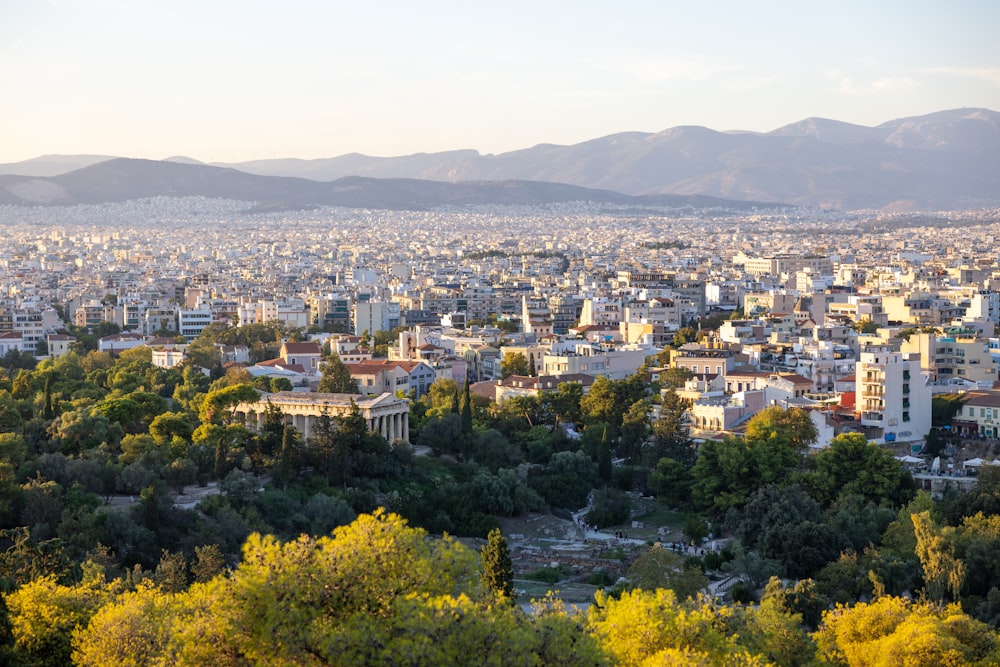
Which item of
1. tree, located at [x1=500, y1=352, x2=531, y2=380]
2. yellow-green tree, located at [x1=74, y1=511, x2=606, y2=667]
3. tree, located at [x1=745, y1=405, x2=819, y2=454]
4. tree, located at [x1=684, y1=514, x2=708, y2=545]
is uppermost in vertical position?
yellow-green tree, located at [x1=74, y1=511, x2=606, y2=667]

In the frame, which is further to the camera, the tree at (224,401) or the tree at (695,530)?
the tree at (224,401)

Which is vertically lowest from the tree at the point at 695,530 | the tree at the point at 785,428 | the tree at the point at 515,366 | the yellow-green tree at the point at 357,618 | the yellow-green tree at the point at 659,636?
the tree at the point at 695,530

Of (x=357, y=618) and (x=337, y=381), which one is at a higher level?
(x=357, y=618)

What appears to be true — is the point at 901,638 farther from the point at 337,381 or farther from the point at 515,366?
the point at 515,366

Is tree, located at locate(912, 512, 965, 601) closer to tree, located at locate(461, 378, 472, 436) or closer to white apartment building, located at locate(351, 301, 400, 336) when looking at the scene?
tree, located at locate(461, 378, 472, 436)

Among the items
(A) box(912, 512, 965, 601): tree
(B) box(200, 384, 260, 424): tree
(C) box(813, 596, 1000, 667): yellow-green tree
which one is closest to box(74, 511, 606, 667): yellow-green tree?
(C) box(813, 596, 1000, 667): yellow-green tree

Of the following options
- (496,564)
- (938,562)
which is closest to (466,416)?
(938,562)

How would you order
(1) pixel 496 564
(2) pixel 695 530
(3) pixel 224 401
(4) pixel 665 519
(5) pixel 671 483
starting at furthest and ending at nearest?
(3) pixel 224 401 < (5) pixel 671 483 < (4) pixel 665 519 < (2) pixel 695 530 < (1) pixel 496 564

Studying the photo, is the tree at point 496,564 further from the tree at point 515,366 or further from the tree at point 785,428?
the tree at point 515,366

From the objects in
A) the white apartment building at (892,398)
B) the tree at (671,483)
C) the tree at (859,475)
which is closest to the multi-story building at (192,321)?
the white apartment building at (892,398)

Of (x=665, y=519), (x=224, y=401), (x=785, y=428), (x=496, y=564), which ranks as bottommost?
(x=665, y=519)
